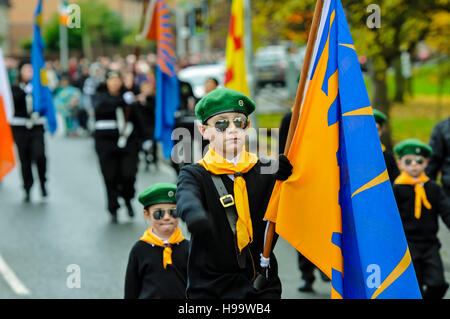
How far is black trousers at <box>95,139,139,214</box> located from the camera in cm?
1095

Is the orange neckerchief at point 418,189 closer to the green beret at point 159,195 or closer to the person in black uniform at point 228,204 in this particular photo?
the green beret at point 159,195

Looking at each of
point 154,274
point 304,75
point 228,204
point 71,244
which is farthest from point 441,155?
point 228,204

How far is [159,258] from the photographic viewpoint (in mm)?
5105

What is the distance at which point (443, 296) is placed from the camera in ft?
22.9

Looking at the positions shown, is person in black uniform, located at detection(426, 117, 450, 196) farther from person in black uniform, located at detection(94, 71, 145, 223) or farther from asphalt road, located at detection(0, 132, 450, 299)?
person in black uniform, located at detection(94, 71, 145, 223)

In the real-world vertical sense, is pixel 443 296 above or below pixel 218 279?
below

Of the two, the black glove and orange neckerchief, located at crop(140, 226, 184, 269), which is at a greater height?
the black glove

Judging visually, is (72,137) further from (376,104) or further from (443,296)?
(443,296)

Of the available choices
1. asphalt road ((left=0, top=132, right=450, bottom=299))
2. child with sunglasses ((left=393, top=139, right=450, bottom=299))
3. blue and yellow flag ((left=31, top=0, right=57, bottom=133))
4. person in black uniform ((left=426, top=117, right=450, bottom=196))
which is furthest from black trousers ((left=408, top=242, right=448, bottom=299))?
blue and yellow flag ((left=31, top=0, right=57, bottom=133))

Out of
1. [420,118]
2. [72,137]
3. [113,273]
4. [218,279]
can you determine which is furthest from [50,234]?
[420,118]

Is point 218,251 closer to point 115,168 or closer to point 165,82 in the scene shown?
point 115,168

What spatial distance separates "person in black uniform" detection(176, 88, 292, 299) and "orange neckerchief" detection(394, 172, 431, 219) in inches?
121
